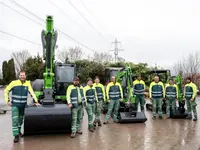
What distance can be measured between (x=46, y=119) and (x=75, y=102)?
1060 millimetres

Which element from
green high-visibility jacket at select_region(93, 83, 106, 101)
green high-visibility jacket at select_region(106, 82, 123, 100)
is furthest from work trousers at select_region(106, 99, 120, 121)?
green high-visibility jacket at select_region(93, 83, 106, 101)

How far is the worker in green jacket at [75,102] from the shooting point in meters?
8.45

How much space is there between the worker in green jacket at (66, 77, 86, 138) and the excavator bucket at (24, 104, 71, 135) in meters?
0.18

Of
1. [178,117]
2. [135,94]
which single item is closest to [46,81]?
[135,94]

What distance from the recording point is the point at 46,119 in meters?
8.12

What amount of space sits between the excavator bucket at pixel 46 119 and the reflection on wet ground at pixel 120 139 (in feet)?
0.83

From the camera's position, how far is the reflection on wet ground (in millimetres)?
7229

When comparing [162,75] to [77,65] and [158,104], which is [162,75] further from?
[77,65]

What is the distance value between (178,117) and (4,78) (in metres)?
46.0

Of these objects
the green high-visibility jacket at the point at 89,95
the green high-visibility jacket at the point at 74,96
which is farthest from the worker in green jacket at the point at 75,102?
the green high-visibility jacket at the point at 89,95

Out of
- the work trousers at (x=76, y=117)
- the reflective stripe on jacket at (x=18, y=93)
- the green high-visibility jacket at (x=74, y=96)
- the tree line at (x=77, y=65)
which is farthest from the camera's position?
the tree line at (x=77, y=65)

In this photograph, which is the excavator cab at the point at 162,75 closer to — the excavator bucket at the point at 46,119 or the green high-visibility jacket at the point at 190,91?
the green high-visibility jacket at the point at 190,91

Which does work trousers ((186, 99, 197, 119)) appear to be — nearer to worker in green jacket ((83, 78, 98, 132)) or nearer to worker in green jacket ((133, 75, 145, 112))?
worker in green jacket ((133, 75, 145, 112))

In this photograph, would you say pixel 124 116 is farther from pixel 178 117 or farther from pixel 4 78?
pixel 4 78
